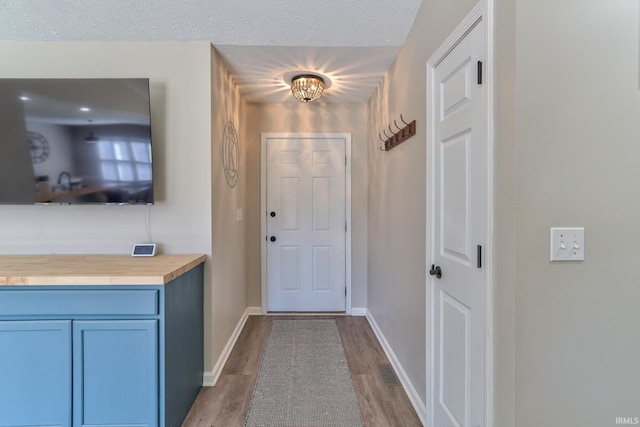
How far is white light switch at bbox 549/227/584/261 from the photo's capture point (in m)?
0.96

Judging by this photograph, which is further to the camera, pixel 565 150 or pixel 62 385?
pixel 62 385

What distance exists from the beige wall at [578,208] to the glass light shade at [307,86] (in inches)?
70.5

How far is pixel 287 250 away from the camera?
3.32 meters

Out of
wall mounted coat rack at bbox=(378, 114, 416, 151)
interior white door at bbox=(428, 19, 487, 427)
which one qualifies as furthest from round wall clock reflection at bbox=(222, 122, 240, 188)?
interior white door at bbox=(428, 19, 487, 427)

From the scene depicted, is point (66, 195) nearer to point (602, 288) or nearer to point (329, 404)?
point (329, 404)

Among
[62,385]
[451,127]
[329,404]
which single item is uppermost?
[451,127]

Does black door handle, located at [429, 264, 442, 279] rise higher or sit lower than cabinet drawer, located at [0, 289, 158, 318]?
higher

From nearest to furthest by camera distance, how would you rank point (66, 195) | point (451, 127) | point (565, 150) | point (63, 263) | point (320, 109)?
point (565, 150)
point (451, 127)
point (63, 263)
point (66, 195)
point (320, 109)

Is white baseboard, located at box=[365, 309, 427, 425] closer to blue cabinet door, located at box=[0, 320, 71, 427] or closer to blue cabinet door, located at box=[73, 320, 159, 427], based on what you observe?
blue cabinet door, located at box=[73, 320, 159, 427]

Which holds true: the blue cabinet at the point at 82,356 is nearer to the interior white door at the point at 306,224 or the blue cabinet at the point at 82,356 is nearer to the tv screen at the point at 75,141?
the tv screen at the point at 75,141

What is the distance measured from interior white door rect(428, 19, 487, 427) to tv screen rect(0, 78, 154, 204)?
1699mm

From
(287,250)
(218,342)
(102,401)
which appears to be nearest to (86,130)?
(102,401)

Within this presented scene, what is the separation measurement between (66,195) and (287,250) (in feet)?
6.58

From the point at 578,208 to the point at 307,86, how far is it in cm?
211
